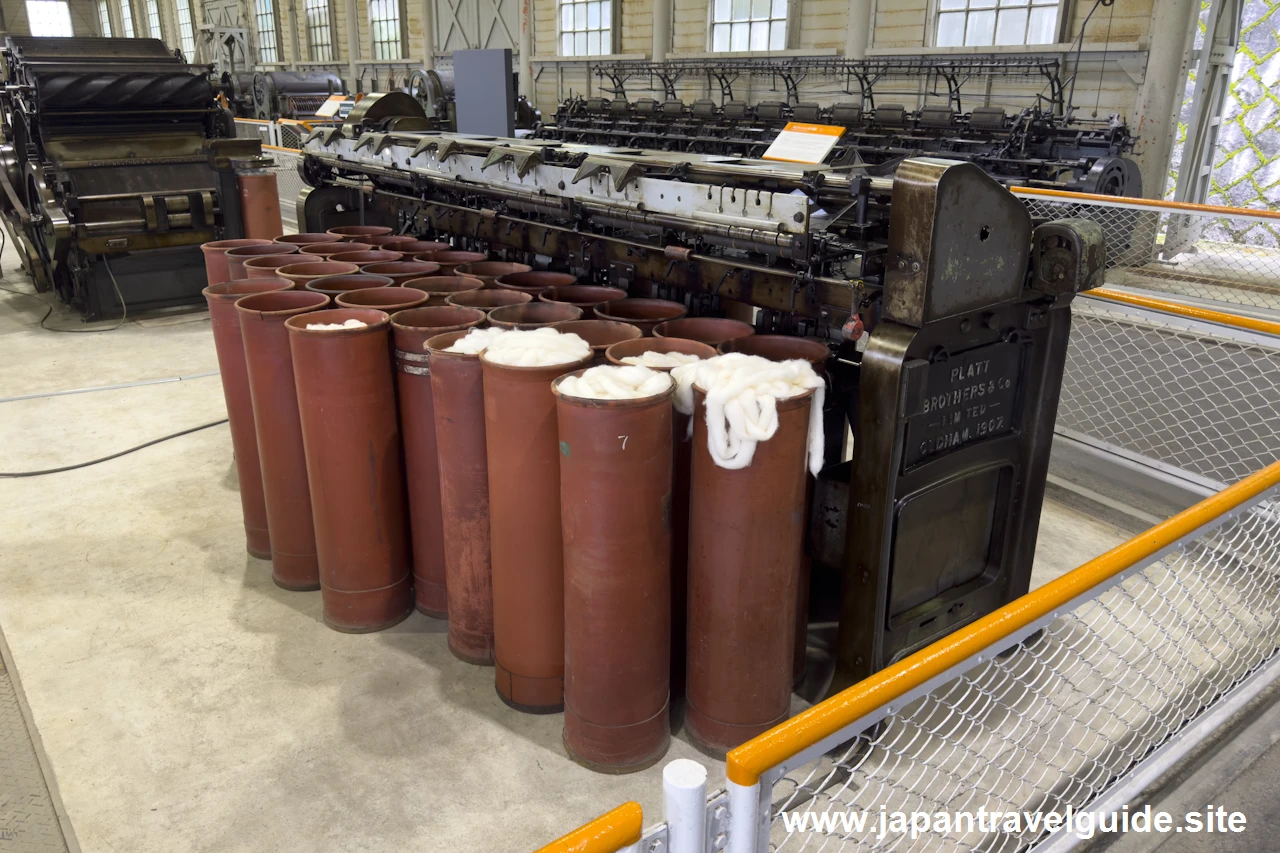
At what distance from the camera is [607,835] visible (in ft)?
2.98

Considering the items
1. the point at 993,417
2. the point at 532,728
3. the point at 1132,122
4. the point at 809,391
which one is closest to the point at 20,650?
the point at 532,728

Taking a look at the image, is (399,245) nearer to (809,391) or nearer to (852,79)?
(809,391)

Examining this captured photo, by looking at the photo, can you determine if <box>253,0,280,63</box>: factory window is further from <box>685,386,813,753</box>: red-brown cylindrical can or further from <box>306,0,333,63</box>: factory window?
<box>685,386,813,753</box>: red-brown cylindrical can

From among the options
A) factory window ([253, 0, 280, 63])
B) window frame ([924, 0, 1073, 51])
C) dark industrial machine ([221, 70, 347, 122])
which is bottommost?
dark industrial machine ([221, 70, 347, 122])

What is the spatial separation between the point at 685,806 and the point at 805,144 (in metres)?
2.79

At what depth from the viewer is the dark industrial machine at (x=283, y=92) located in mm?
15242

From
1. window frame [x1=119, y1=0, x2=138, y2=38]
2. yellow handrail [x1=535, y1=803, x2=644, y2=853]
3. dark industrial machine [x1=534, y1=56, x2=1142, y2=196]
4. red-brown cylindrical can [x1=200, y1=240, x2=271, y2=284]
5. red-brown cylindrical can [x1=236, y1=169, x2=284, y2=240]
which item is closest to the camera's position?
yellow handrail [x1=535, y1=803, x2=644, y2=853]

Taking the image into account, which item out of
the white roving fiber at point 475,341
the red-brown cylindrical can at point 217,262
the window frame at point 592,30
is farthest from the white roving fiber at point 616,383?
the window frame at point 592,30

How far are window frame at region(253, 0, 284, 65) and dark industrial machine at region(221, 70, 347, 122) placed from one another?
18.5ft

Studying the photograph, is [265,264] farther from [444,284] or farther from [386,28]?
[386,28]

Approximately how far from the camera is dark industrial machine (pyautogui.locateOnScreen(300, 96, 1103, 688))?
2.14 m

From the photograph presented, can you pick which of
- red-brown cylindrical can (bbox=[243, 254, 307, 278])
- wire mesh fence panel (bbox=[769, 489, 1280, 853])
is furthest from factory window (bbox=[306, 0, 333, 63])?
wire mesh fence panel (bbox=[769, 489, 1280, 853])

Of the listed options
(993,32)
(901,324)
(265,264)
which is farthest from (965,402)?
(993,32)

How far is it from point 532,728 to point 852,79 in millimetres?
9094
